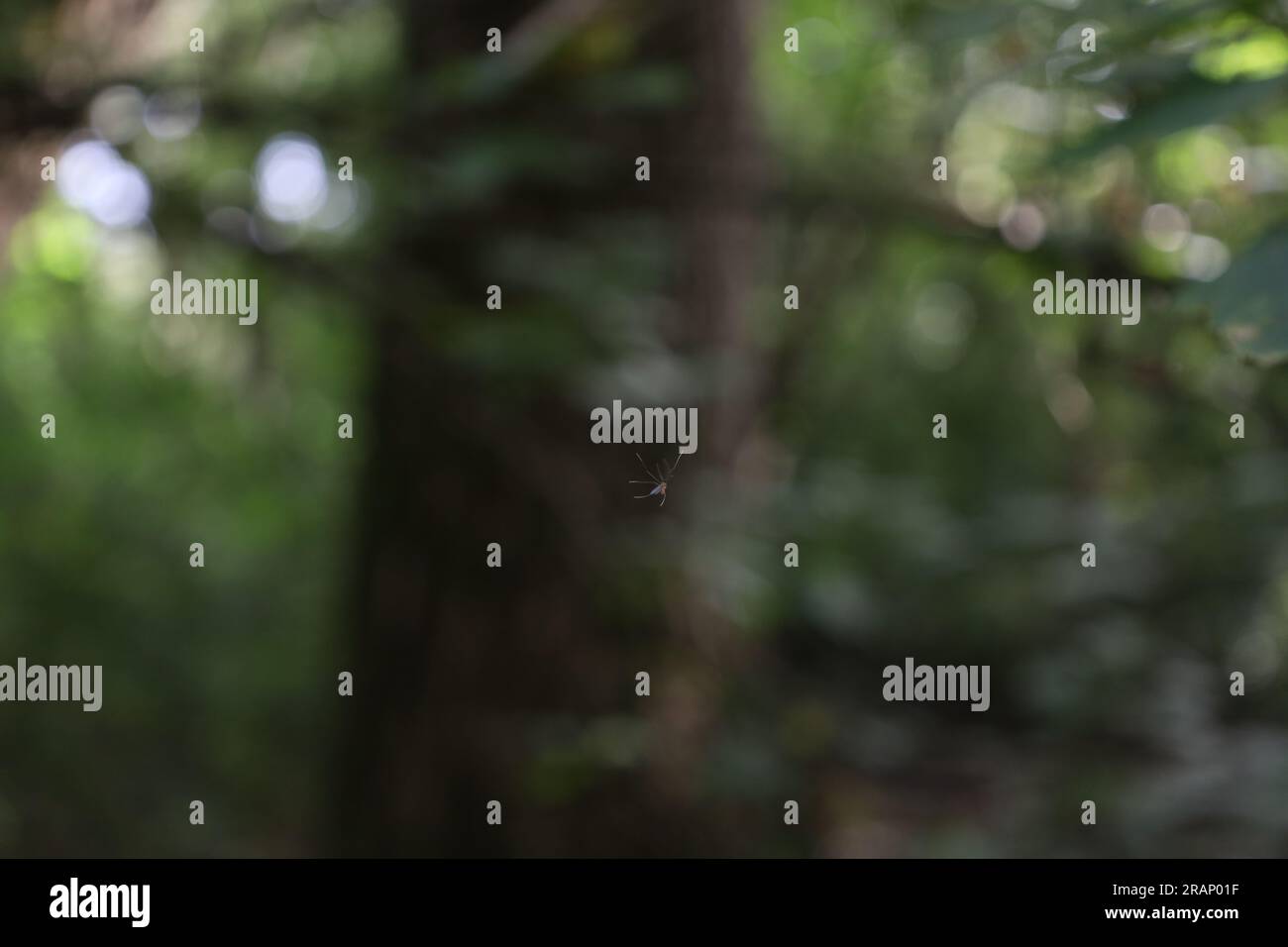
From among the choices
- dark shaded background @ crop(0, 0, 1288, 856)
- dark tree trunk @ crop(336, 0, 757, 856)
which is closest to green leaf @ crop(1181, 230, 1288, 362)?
dark shaded background @ crop(0, 0, 1288, 856)

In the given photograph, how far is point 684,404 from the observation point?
2.77 metres

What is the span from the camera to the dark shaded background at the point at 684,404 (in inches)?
75.5

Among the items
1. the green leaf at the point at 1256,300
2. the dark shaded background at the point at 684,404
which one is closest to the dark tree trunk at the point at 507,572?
the dark shaded background at the point at 684,404

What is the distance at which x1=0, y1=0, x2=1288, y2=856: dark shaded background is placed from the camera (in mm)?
1919

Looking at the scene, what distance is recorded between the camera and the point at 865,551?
3020 mm

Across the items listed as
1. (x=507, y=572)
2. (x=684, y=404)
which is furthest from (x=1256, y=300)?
(x=507, y=572)

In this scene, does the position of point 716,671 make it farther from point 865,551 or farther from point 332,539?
point 332,539

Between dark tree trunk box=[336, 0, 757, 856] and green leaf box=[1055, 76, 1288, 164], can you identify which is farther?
dark tree trunk box=[336, 0, 757, 856]

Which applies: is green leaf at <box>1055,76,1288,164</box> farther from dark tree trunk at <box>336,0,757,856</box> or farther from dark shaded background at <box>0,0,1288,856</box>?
dark tree trunk at <box>336,0,757,856</box>

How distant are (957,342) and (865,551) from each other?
3.88 m

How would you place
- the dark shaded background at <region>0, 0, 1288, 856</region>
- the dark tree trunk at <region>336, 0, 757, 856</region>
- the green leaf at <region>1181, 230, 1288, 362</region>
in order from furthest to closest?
the dark tree trunk at <region>336, 0, 757, 856</region>
the dark shaded background at <region>0, 0, 1288, 856</region>
the green leaf at <region>1181, 230, 1288, 362</region>

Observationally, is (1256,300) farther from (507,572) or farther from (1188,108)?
(507,572)

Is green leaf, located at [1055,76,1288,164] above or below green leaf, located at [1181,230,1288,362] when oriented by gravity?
above
